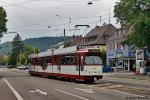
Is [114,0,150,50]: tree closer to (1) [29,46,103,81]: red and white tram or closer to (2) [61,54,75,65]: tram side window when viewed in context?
(1) [29,46,103,81]: red and white tram

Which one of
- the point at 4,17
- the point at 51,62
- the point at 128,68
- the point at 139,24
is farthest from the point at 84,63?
the point at 128,68

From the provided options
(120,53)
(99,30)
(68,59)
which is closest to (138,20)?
(68,59)

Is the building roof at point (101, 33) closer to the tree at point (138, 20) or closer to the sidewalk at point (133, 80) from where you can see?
the tree at point (138, 20)

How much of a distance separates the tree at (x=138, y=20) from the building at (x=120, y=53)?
25530mm

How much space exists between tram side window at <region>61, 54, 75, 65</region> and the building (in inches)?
1774

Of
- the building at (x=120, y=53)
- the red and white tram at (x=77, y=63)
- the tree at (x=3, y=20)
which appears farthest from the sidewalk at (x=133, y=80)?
the building at (x=120, y=53)

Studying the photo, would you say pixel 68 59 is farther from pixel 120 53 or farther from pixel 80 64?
pixel 120 53

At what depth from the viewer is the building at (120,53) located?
305 ft

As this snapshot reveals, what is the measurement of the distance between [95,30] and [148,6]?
6416 cm

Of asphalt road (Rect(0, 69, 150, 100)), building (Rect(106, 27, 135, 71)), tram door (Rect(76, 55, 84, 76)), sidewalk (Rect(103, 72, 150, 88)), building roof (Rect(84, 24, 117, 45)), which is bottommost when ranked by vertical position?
asphalt road (Rect(0, 69, 150, 100))

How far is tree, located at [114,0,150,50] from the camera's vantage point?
191 feet

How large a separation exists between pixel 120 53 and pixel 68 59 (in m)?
54.7

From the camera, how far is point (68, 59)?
1714 inches

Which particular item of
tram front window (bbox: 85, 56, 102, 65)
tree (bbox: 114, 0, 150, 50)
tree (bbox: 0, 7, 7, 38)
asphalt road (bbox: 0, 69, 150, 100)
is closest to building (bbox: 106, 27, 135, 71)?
tree (bbox: 114, 0, 150, 50)
